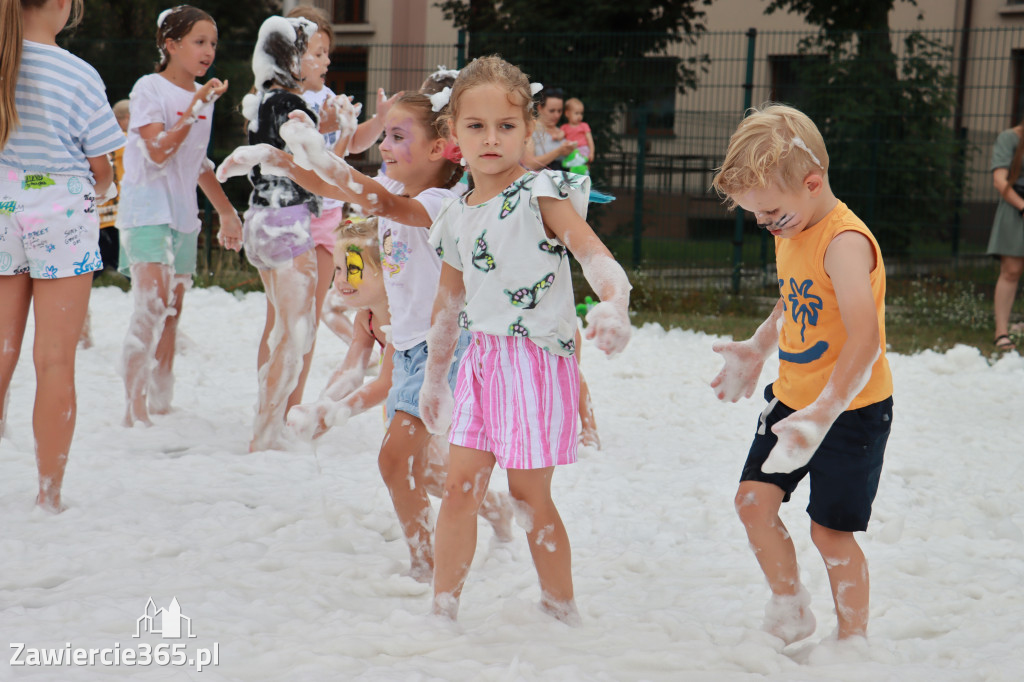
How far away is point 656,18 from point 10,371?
1194 centimetres

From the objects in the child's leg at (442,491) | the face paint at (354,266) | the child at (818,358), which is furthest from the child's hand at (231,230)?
the child at (818,358)

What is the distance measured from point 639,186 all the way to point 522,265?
25.8 ft

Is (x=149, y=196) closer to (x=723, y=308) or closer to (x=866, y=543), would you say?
(x=866, y=543)

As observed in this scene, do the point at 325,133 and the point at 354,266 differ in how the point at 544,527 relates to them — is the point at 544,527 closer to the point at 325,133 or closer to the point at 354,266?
the point at 354,266

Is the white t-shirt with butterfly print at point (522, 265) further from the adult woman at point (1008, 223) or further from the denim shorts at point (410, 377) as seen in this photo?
the adult woman at point (1008, 223)

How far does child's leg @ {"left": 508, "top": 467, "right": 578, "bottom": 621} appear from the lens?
264 cm

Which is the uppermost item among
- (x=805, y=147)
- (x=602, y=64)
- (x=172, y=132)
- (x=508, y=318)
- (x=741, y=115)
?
(x=602, y=64)

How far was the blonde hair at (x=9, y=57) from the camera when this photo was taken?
10.7 ft

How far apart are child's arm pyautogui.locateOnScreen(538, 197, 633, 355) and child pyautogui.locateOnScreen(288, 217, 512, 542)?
3.21 feet

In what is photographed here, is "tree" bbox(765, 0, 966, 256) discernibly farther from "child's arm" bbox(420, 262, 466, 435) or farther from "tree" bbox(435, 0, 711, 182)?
"child's arm" bbox(420, 262, 466, 435)

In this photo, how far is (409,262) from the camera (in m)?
3.09

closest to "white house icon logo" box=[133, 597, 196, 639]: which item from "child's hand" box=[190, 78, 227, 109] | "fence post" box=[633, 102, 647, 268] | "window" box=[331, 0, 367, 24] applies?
"child's hand" box=[190, 78, 227, 109]

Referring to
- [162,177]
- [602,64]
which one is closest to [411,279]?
[162,177]

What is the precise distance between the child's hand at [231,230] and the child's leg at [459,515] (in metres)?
2.88
